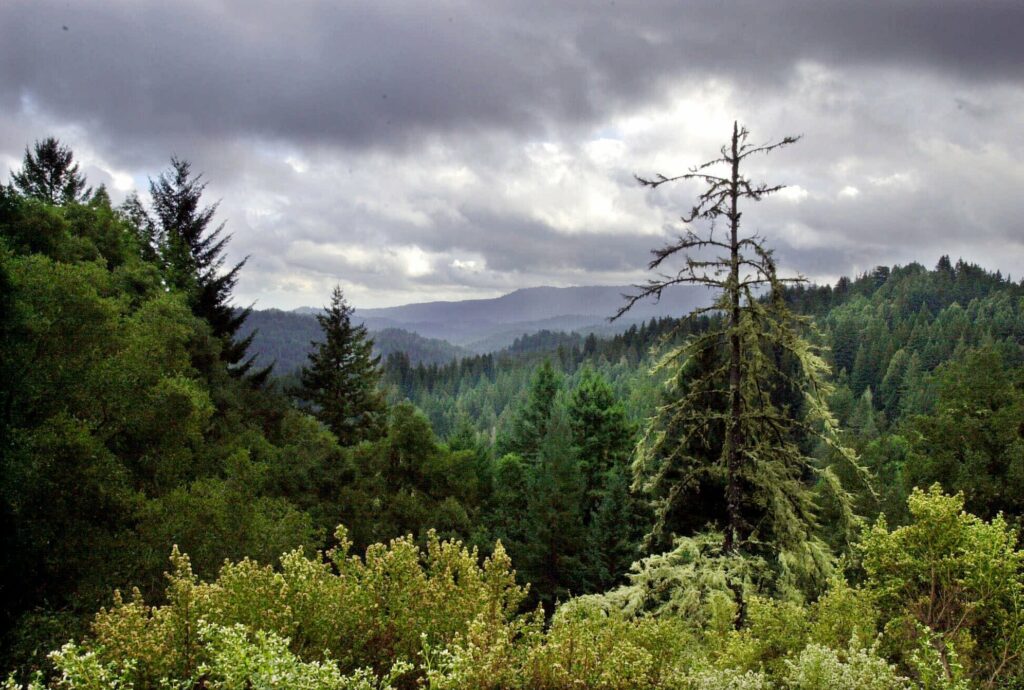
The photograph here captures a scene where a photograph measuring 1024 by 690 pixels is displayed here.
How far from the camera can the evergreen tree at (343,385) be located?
89.8ft

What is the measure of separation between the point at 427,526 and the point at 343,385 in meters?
12.3

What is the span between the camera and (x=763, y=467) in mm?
10492

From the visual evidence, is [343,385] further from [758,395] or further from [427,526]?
[758,395]

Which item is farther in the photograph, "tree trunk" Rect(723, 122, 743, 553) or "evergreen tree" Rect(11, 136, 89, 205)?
"evergreen tree" Rect(11, 136, 89, 205)

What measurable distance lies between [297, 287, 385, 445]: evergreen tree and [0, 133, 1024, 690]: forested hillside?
1.42ft

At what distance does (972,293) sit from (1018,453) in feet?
723

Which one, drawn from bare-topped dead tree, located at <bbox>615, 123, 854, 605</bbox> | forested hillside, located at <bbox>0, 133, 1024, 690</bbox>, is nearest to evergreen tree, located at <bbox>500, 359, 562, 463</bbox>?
forested hillside, located at <bbox>0, 133, 1024, 690</bbox>

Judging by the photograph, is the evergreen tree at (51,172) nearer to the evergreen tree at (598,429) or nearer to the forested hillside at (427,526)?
the forested hillside at (427,526)

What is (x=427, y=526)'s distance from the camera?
56.5ft

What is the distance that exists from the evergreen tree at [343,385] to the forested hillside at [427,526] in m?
0.43

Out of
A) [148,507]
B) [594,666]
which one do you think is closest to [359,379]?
[148,507]

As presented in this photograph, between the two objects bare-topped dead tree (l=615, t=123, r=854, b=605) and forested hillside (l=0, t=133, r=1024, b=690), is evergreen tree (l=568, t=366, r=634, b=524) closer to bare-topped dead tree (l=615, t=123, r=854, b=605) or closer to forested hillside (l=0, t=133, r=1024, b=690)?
forested hillside (l=0, t=133, r=1024, b=690)

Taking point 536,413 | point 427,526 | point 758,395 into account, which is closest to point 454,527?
point 427,526

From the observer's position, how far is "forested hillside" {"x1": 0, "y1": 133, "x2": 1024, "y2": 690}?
579cm
